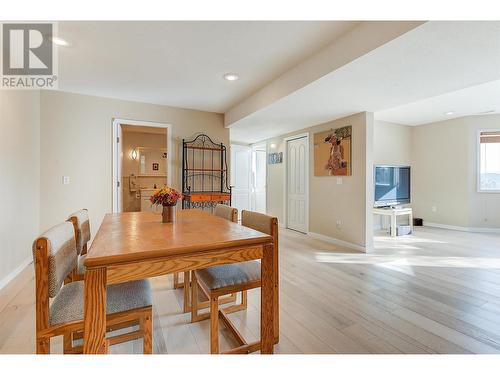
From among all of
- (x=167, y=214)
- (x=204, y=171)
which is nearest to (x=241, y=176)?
A: (x=204, y=171)

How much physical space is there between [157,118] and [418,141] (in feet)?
19.6

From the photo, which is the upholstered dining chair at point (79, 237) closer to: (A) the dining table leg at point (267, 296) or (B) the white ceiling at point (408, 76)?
(A) the dining table leg at point (267, 296)

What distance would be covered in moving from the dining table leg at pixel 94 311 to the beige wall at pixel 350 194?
3557 millimetres

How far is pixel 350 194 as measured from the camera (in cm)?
397

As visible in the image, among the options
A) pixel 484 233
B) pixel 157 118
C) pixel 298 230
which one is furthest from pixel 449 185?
pixel 157 118

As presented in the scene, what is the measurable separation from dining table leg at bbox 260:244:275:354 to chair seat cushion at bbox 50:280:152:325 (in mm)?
616

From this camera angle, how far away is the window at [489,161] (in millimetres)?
5180

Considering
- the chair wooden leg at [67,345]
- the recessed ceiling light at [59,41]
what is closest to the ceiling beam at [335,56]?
the recessed ceiling light at [59,41]

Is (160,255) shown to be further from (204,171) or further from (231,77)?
(204,171)

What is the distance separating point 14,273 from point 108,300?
2.38 metres

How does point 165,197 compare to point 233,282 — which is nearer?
point 233,282

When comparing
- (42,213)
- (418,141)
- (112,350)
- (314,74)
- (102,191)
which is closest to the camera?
(112,350)

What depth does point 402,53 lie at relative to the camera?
196cm
